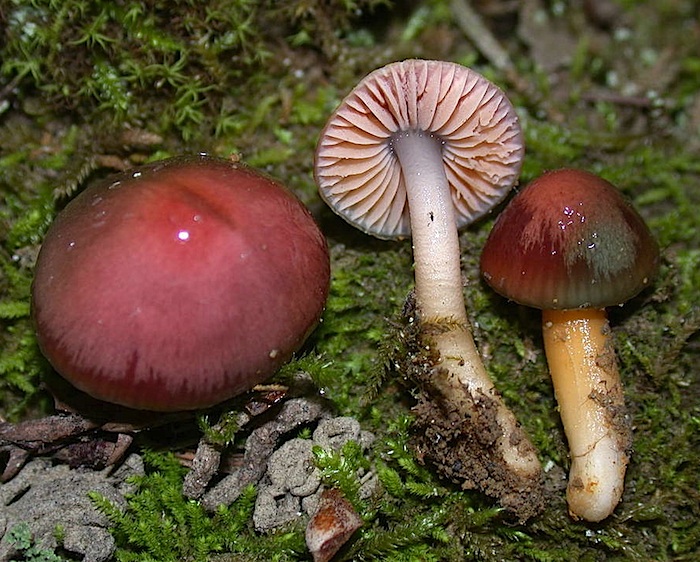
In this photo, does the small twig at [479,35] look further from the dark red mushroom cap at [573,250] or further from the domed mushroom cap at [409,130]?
the dark red mushroom cap at [573,250]

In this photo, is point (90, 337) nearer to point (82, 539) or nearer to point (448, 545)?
point (82, 539)

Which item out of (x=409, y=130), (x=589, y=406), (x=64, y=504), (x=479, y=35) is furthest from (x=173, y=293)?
(x=479, y=35)

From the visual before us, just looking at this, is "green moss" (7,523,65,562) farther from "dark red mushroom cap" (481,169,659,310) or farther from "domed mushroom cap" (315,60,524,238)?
"dark red mushroom cap" (481,169,659,310)

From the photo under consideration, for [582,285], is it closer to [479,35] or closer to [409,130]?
[409,130]

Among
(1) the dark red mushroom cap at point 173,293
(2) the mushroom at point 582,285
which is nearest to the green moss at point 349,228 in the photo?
(2) the mushroom at point 582,285

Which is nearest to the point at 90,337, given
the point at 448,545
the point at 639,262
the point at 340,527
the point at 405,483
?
the point at 340,527

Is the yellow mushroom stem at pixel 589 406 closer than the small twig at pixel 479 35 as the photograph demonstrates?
Yes
